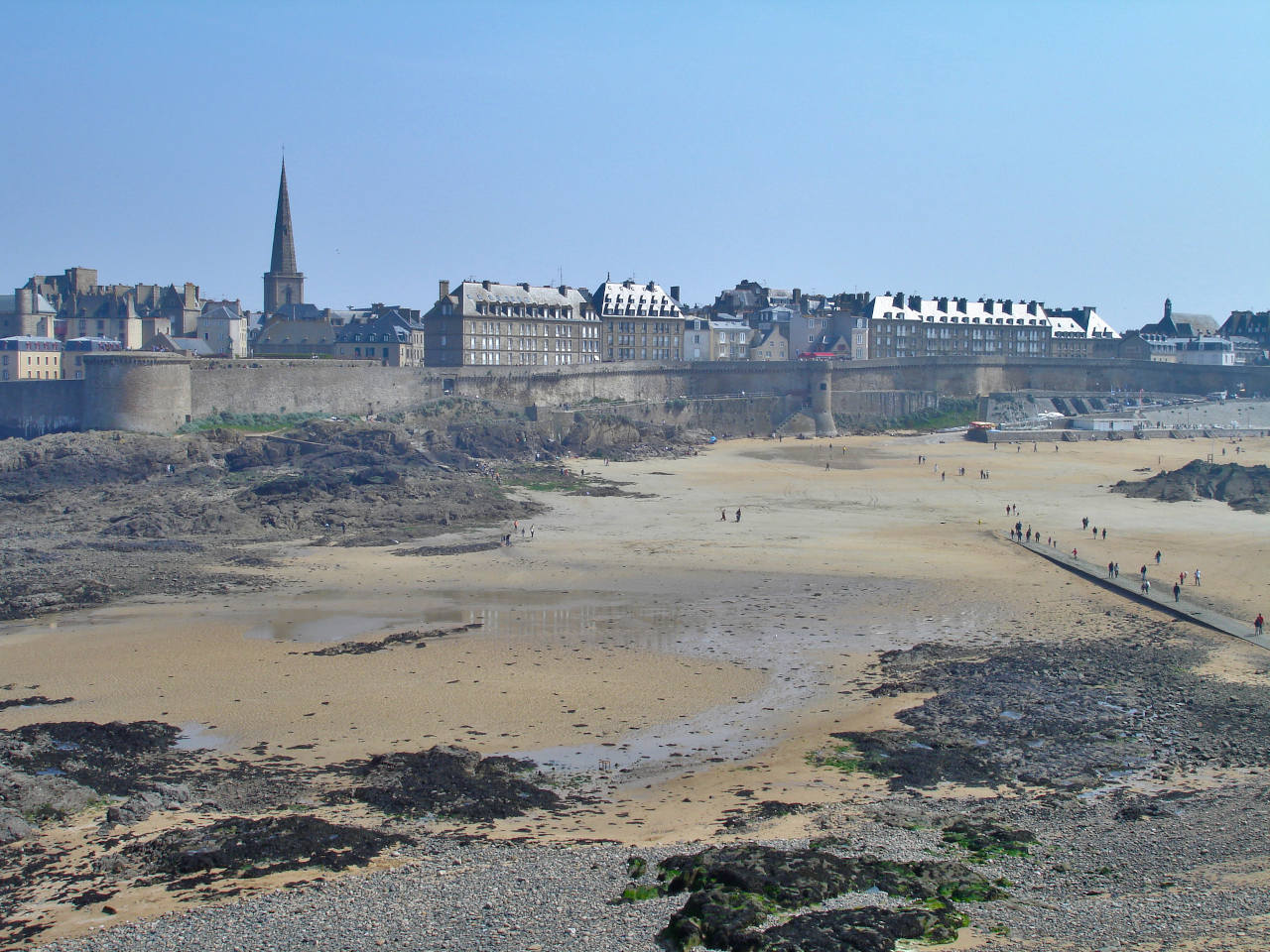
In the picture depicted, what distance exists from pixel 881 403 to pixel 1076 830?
65.2 meters

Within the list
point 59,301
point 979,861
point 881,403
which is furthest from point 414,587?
point 881,403

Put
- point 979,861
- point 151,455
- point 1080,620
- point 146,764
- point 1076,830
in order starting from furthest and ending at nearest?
1. point 151,455
2. point 1080,620
3. point 146,764
4. point 1076,830
5. point 979,861

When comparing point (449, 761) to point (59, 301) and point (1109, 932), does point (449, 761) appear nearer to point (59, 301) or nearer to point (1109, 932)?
point (1109, 932)

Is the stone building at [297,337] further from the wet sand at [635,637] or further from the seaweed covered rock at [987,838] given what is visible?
the seaweed covered rock at [987,838]

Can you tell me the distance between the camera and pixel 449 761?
17250 millimetres

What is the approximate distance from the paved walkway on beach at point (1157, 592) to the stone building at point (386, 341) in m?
42.2

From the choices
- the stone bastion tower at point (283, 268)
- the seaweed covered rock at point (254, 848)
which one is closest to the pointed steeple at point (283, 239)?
the stone bastion tower at point (283, 268)

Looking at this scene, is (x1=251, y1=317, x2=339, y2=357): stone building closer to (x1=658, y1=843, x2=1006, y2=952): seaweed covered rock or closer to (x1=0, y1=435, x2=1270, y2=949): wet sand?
(x1=0, y1=435, x2=1270, y2=949): wet sand

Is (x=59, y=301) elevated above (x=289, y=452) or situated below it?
above

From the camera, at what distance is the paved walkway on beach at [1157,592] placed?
2478 cm

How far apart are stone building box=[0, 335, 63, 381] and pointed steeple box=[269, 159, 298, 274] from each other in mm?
30449

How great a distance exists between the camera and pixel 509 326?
2744 inches

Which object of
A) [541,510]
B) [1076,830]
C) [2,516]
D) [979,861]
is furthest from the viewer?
[541,510]

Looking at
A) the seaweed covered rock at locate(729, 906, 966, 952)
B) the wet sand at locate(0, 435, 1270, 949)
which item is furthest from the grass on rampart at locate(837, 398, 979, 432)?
the seaweed covered rock at locate(729, 906, 966, 952)
